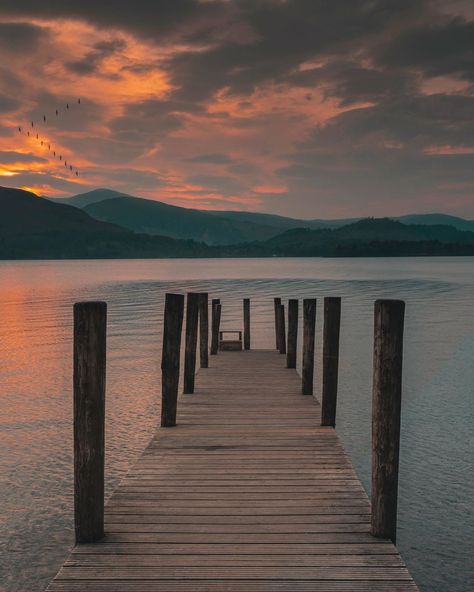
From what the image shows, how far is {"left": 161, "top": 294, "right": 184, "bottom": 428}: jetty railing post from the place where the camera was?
32.3 feet

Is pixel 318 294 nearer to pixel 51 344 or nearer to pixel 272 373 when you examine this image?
pixel 51 344

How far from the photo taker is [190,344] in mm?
13688

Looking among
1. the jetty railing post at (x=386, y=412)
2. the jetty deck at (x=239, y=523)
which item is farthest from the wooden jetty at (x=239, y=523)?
the jetty railing post at (x=386, y=412)

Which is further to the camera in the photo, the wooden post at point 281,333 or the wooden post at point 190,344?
the wooden post at point 281,333

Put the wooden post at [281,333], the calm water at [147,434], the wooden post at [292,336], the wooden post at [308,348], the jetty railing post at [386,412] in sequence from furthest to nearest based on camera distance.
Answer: the wooden post at [281,333] < the wooden post at [292,336] < the wooden post at [308,348] < the calm water at [147,434] < the jetty railing post at [386,412]

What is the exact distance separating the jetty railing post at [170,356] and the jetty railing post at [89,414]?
4406 mm

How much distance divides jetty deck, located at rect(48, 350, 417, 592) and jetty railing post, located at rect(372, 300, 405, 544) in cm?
28

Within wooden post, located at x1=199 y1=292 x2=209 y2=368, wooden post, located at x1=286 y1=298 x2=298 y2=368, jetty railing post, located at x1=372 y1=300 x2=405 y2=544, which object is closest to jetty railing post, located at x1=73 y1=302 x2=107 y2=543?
jetty railing post, located at x1=372 y1=300 x2=405 y2=544

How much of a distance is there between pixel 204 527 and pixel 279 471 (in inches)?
76.0

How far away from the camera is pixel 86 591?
4430 mm

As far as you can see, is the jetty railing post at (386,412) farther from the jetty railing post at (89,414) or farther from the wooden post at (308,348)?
the wooden post at (308,348)

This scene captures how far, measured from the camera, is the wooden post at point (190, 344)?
13.0 metres

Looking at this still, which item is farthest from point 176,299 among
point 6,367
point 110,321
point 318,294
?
point 318,294

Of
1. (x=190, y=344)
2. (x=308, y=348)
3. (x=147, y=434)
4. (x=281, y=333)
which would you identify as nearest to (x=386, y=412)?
(x=308, y=348)
